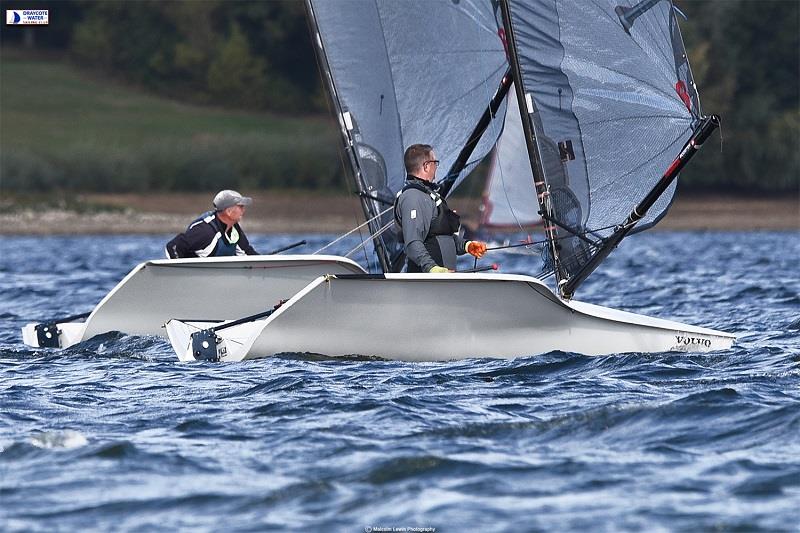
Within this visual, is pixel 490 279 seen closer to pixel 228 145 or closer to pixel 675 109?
pixel 675 109

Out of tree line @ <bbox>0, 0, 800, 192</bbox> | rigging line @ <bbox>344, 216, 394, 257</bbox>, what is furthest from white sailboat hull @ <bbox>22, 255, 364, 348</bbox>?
tree line @ <bbox>0, 0, 800, 192</bbox>

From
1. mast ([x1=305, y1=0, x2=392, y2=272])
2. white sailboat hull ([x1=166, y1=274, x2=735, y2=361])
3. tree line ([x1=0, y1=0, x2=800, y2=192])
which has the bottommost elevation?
white sailboat hull ([x1=166, y1=274, x2=735, y2=361])

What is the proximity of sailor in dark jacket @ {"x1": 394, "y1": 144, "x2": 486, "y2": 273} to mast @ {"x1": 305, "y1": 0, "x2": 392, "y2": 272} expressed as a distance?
2084mm

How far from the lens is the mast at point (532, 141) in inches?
434

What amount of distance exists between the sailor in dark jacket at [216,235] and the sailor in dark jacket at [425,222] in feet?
6.30

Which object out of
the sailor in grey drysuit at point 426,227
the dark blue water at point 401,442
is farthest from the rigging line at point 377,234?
the dark blue water at point 401,442

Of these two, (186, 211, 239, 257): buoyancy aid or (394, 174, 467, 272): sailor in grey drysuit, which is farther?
(186, 211, 239, 257): buoyancy aid

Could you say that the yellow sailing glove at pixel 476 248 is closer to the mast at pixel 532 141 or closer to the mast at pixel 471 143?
the mast at pixel 532 141

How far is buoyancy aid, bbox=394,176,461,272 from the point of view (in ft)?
35.6

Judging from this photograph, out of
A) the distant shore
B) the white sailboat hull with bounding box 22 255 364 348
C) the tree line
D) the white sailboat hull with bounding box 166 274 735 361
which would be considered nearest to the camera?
the white sailboat hull with bounding box 166 274 735 361

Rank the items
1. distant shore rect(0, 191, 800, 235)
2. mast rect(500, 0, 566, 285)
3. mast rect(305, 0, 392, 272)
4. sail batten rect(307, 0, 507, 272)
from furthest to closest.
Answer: distant shore rect(0, 191, 800, 235)
sail batten rect(307, 0, 507, 272)
mast rect(305, 0, 392, 272)
mast rect(500, 0, 566, 285)

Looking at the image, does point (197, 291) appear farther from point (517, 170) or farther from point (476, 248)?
point (517, 170)

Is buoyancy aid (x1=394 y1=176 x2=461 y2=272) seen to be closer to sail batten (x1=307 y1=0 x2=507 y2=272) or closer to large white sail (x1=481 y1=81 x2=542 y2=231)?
sail batten (x1=307 y1=0 x2=507 y2=272)

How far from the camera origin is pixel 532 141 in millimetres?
11117
